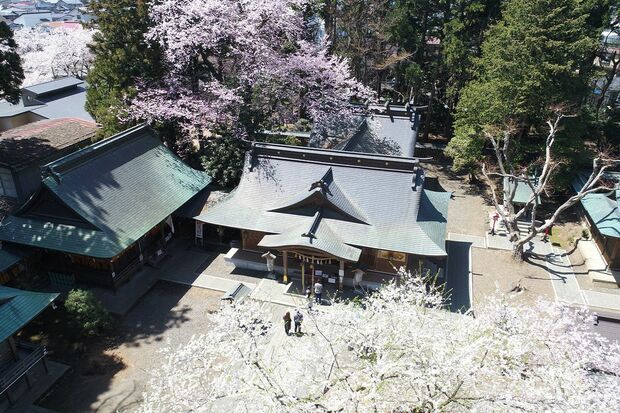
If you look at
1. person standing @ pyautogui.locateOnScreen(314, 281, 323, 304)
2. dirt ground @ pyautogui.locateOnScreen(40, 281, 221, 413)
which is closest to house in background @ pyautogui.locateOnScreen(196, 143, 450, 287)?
person standing @ pyautogui.locateOnScreen(314, 281, 323, 304)

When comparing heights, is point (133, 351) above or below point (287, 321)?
below

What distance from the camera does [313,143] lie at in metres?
31.1

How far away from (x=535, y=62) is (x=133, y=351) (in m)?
28.2

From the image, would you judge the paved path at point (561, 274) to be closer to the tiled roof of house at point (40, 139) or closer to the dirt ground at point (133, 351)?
the dirt ground at point (133, 351)

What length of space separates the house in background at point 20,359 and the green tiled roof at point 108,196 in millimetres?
3884

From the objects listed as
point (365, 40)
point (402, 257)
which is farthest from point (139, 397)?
point (365, 40)

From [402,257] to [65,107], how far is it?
34370 millimetres

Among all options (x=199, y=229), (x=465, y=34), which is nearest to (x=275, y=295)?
(x=199, y=229)

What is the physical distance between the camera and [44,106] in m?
39.4

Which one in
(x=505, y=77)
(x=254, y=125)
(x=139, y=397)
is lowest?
(x=139, y=397)

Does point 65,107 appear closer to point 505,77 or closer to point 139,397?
point 139,397

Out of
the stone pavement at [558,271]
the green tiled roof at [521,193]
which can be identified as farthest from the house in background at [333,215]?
the green tiled roof at [521,193]

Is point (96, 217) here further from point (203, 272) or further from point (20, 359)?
point (20, 359)

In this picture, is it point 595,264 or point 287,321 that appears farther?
point 595,264
